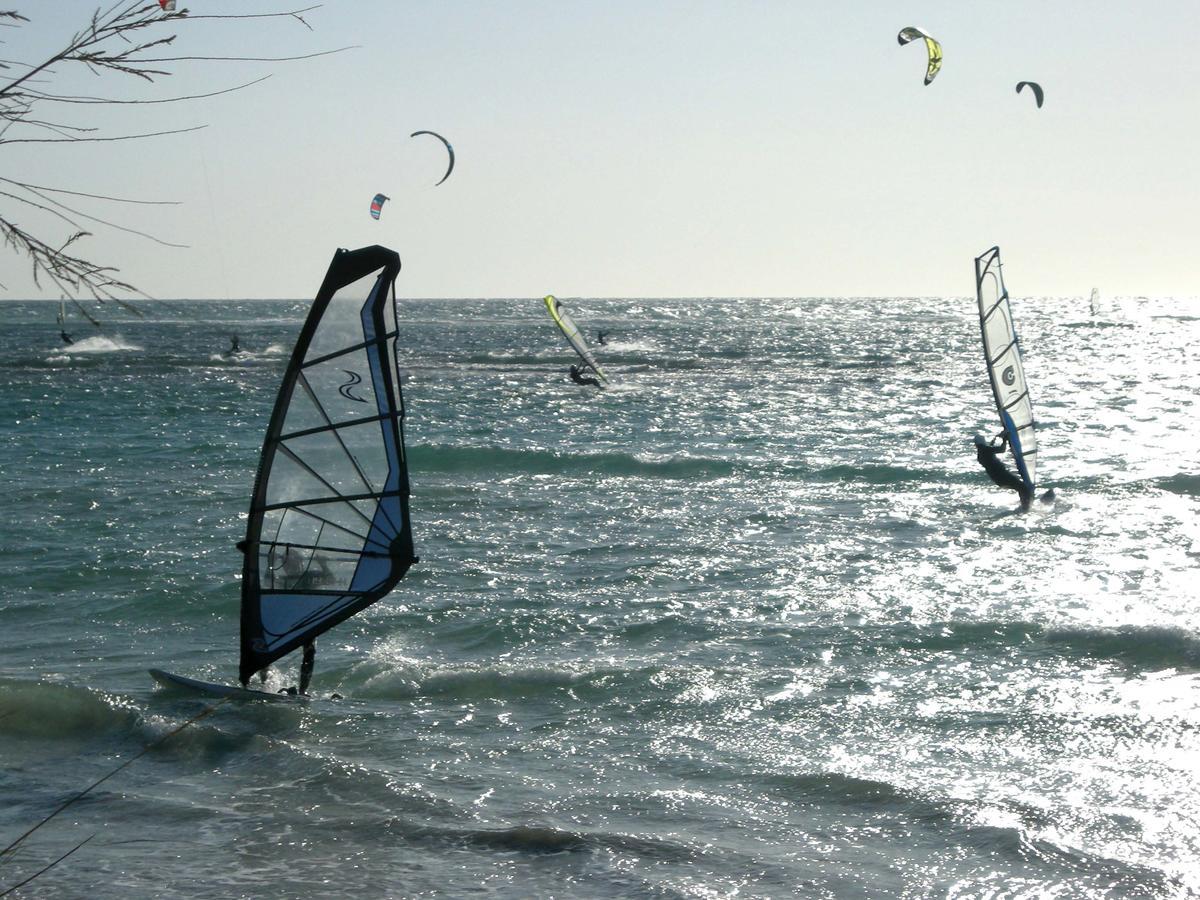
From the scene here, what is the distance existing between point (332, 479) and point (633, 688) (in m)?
2.25

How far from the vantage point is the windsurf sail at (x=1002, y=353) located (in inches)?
521

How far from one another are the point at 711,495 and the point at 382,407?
9213mm

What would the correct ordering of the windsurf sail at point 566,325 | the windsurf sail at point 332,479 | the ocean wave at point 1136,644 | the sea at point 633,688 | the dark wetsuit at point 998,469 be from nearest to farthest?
the sea at point 633,688 < the windsurf sail at point 332,479 < the ocean wave at point 1136,644 < the dark wetsuit at point 998,469 < the windsurf sail at point 566,325

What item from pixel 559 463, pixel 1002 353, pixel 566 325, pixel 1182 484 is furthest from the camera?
pixel 566 325

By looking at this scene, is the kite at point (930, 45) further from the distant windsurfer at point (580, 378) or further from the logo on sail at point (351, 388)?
the distant windsurfer at point (580, 378)

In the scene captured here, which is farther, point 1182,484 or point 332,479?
point 1182,484

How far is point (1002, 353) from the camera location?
1352 cm

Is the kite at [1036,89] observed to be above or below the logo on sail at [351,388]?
above

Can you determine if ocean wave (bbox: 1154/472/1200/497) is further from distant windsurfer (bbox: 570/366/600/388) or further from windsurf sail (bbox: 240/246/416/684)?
distant windsurfer (bbox: 570/366/600/388)

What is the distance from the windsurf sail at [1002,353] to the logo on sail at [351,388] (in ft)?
28.4

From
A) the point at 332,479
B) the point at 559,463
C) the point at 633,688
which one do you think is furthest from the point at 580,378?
the point at 332,479

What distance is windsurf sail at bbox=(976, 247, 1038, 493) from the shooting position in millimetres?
13234

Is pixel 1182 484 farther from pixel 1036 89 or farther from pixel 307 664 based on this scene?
pixel 307 664

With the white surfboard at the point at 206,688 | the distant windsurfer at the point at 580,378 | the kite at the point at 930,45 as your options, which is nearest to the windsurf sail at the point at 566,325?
the distant windsurfer at the point at 580,378
